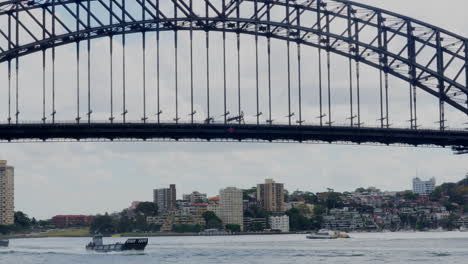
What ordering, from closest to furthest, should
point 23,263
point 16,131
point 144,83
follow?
point 16,131, point 144,83, point 23,263

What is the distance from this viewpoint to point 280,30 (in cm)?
8450

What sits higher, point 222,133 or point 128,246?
point 222,133

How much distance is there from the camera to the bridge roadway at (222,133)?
76625mm

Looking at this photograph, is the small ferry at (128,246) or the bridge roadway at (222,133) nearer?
the bridge roadway at (222,133)

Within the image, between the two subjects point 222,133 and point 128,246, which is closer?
point 222,133

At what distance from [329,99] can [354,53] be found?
440 cm

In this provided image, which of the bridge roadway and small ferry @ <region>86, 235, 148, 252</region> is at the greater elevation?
the bridge roadway

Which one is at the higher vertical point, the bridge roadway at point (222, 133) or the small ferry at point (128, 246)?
the bridge roadway at point (222, 133)

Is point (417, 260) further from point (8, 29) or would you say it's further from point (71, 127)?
point (8, 29)

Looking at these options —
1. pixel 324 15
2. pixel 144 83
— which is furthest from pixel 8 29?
pixel 324 15

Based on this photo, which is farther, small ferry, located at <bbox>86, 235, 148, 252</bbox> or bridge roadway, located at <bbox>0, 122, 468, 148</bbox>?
small ferry, located at <bbox>86, 235, 148, 252</bbox>

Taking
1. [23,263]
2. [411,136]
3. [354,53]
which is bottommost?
[23,263]

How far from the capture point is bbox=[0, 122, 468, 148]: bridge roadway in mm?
76625

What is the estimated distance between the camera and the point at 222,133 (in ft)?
258
